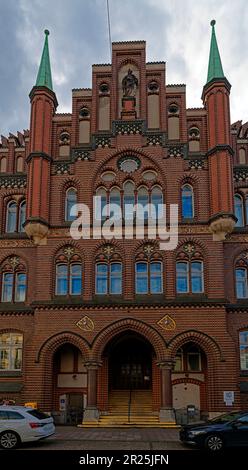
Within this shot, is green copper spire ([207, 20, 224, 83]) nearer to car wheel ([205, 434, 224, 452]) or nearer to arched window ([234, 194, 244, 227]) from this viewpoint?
arched window ([234, 194, 244, 227])

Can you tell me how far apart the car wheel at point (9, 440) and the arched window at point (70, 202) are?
13.2 meters

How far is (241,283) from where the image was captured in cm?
2858

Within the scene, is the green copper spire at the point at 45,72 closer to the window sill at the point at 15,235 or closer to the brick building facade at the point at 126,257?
the brick building facade at the point at 126,257

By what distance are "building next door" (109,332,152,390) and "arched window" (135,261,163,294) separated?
2.56 meters

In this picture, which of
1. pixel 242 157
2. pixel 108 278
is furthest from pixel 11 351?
pixel 242 157

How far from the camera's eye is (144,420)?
25531 millimetres

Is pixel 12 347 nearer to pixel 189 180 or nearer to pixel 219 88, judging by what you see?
pixel 189 180

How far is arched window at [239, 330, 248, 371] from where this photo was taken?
89.6ft

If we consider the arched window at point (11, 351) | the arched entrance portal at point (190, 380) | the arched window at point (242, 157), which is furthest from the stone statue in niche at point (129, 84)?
the arched window at point (11, 351)

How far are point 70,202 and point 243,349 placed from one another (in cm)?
1174

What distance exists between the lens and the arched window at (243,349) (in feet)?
89.6

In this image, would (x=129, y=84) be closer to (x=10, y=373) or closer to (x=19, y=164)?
(x=19, y=164)
